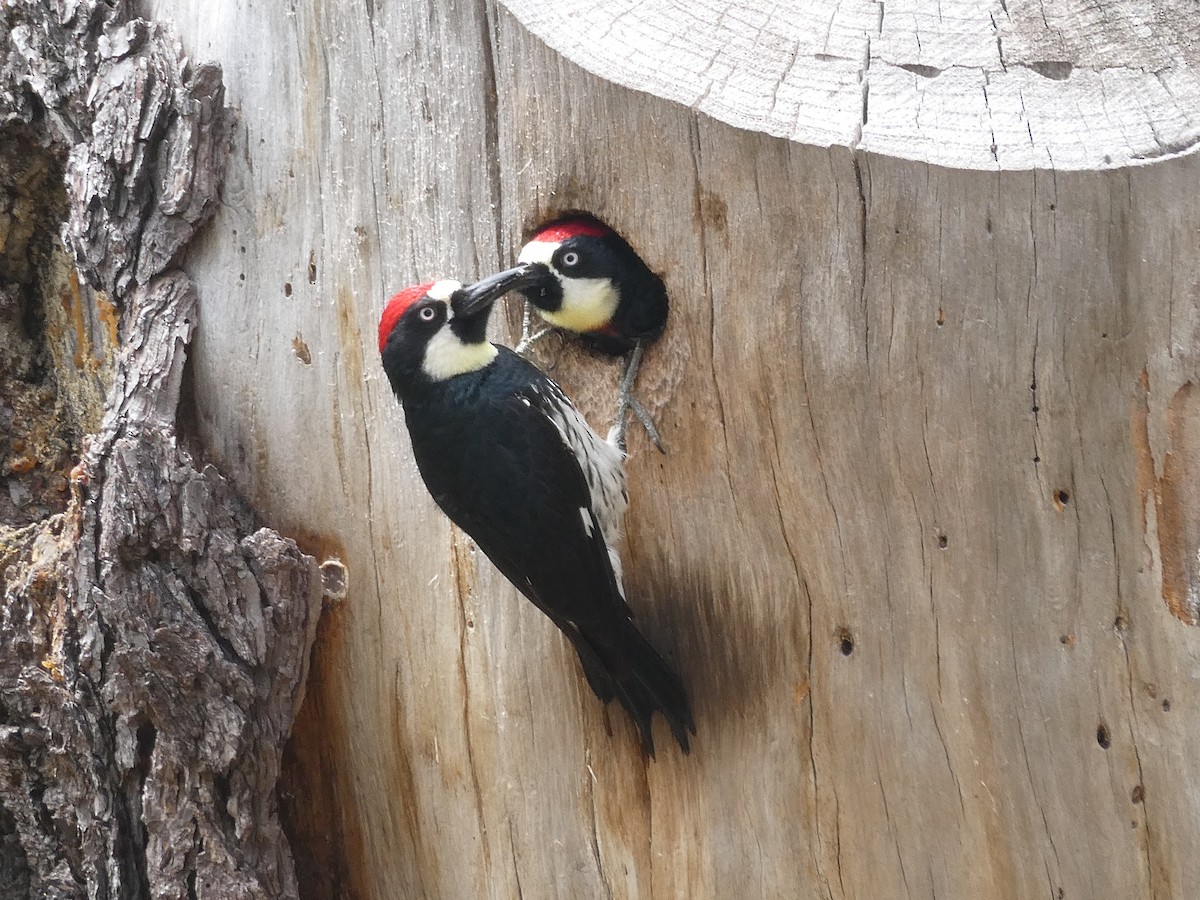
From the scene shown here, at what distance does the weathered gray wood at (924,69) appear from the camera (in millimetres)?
1980

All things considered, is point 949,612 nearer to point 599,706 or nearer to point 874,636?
point 874,636

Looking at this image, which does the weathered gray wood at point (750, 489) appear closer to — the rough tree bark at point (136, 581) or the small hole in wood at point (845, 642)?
the small hole in wood at point (845, 642)

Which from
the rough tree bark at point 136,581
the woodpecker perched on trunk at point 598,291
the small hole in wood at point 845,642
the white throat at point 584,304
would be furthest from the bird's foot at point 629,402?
the rough tree bark at point 136,581

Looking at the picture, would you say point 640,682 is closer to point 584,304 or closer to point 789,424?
point 789,424

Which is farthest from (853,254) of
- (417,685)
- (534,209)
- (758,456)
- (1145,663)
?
(417,685)

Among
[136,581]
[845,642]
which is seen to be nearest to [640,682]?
[845,642]

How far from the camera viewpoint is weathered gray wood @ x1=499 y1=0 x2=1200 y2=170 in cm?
198

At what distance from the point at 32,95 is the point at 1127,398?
263cm

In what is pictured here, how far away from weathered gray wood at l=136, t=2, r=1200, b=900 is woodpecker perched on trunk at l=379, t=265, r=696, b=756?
0.10m

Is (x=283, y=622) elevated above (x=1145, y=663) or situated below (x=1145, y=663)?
above

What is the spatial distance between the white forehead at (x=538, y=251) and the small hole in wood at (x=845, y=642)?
3.39 ft

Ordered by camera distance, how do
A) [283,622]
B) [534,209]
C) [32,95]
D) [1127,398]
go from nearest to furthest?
[1127,398], [534,209], [283,622], [32,95]

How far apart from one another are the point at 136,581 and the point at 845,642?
1.55 meters

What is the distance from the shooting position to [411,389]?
2.39 meters
